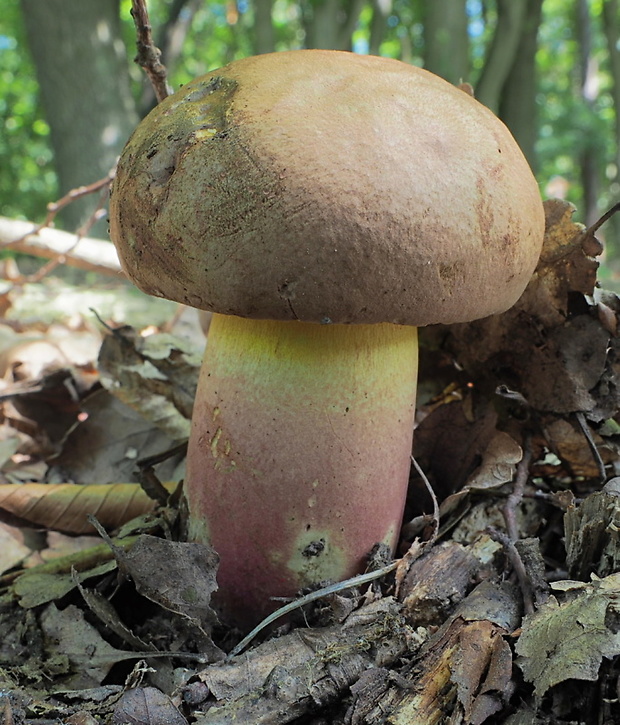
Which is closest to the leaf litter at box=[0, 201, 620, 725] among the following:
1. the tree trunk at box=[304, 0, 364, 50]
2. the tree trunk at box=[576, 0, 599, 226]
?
the tree trunk at box=[304, 0, 364, 50]

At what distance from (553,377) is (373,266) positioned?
0.97 m

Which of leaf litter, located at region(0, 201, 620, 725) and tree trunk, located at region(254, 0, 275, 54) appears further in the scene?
tree trunk, located at region(254, 0, 275, 54)

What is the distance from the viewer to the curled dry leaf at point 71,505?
2113 mm

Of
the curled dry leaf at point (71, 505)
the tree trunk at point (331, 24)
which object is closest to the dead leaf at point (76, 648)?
the curled dry leaf at point (71, 505)

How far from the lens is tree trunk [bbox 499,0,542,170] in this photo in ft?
28.8

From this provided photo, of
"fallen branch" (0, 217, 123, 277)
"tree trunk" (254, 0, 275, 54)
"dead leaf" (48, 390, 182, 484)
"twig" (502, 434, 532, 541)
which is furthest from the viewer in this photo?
"tree trunk" (254, 0, 275, 54)

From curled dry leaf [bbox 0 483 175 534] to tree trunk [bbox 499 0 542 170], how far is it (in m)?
8.29

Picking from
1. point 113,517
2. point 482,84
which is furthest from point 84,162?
point 113,517

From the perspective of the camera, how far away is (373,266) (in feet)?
4.08

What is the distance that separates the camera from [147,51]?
6.00ft

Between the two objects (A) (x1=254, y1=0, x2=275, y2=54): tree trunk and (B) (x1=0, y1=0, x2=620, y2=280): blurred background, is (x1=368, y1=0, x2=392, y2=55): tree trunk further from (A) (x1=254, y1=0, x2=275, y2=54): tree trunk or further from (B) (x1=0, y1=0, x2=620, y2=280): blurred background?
(A) (x1=254, y1=0, x2=275, y2=54): tree trunk

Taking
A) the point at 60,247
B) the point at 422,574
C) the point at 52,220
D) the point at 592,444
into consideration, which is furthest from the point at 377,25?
the point at 422,574

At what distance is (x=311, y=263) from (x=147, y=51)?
1.07m

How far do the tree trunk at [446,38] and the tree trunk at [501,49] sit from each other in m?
0.42
